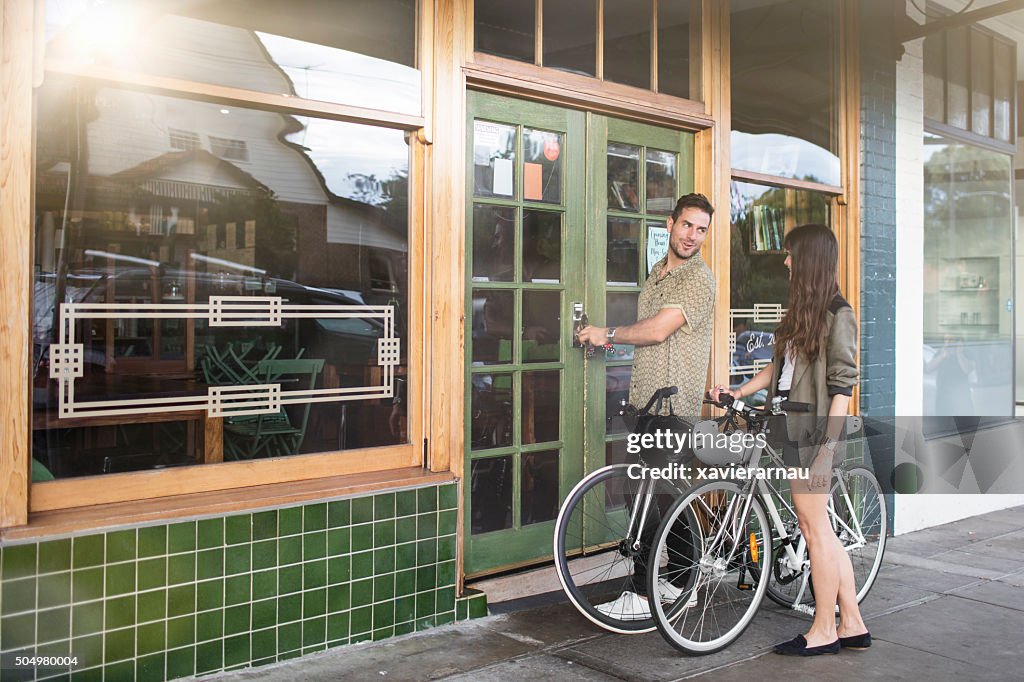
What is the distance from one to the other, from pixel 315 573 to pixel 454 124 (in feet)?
7.01

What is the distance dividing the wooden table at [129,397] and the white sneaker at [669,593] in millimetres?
1923

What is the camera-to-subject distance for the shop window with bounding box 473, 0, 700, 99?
488 centimetres

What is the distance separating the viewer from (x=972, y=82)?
814 cm

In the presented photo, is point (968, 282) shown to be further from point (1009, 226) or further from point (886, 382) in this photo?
point (886, 382)

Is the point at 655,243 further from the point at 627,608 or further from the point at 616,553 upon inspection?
the point at 627,608

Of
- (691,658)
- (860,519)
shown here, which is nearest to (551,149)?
(860,519)

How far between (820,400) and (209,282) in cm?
263

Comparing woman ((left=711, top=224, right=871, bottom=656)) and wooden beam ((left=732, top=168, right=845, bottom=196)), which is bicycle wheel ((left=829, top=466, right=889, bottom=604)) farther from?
wooden beam ((left=732, top=168, right=845, bottom=196))

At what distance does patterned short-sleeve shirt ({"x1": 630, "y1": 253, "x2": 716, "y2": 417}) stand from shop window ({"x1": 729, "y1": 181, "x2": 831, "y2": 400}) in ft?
4.49

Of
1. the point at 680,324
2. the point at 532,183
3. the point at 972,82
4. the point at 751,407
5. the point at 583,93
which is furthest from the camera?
the point at 972,82

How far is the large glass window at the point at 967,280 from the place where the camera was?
770 cm

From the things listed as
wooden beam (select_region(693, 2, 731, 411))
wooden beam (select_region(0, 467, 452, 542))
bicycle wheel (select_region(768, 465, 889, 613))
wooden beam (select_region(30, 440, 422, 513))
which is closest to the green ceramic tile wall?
wooden beam (select_region(0, 467, 452, 542))

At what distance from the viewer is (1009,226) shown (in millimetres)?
8898

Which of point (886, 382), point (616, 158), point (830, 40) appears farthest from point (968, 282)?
point (616, 158)
